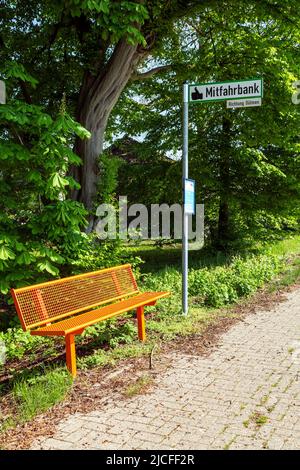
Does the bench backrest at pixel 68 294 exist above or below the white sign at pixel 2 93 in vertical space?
below

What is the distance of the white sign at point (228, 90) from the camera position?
639 centimetres

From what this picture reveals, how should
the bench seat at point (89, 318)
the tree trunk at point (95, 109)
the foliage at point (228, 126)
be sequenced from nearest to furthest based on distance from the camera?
the bench seat at point (89, 318)
the tree trunk at point (95, 109)
the foliage at point (228, 126)

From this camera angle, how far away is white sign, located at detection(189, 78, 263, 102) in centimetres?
639

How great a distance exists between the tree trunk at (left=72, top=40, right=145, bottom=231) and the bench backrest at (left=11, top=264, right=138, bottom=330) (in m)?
3.10

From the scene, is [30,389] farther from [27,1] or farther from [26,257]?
[27,1]

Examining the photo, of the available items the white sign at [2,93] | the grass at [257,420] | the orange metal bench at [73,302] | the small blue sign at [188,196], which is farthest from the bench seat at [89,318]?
the white sign at [2,93]

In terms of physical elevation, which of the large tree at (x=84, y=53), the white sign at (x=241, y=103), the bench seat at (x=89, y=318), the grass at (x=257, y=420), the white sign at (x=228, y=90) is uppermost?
the large tree at (x=84, y=53)

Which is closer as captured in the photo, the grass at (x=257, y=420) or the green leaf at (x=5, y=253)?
the grass at (x=257, y=420)

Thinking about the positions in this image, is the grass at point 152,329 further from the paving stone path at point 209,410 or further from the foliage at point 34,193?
the foliage at point 34,193

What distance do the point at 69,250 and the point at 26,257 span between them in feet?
3.54

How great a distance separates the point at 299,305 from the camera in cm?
805

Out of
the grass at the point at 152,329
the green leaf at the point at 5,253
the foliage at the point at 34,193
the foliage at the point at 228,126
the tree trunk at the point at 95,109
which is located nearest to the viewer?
the grass at the point at 152,329

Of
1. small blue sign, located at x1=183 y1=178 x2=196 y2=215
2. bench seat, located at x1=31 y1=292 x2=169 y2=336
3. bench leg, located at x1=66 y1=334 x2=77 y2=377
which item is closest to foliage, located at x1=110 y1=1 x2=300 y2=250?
small blue sign, located at x1=183 y1=178 x2=196 y2=215

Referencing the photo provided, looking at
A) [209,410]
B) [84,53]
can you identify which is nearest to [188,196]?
[209,410]
